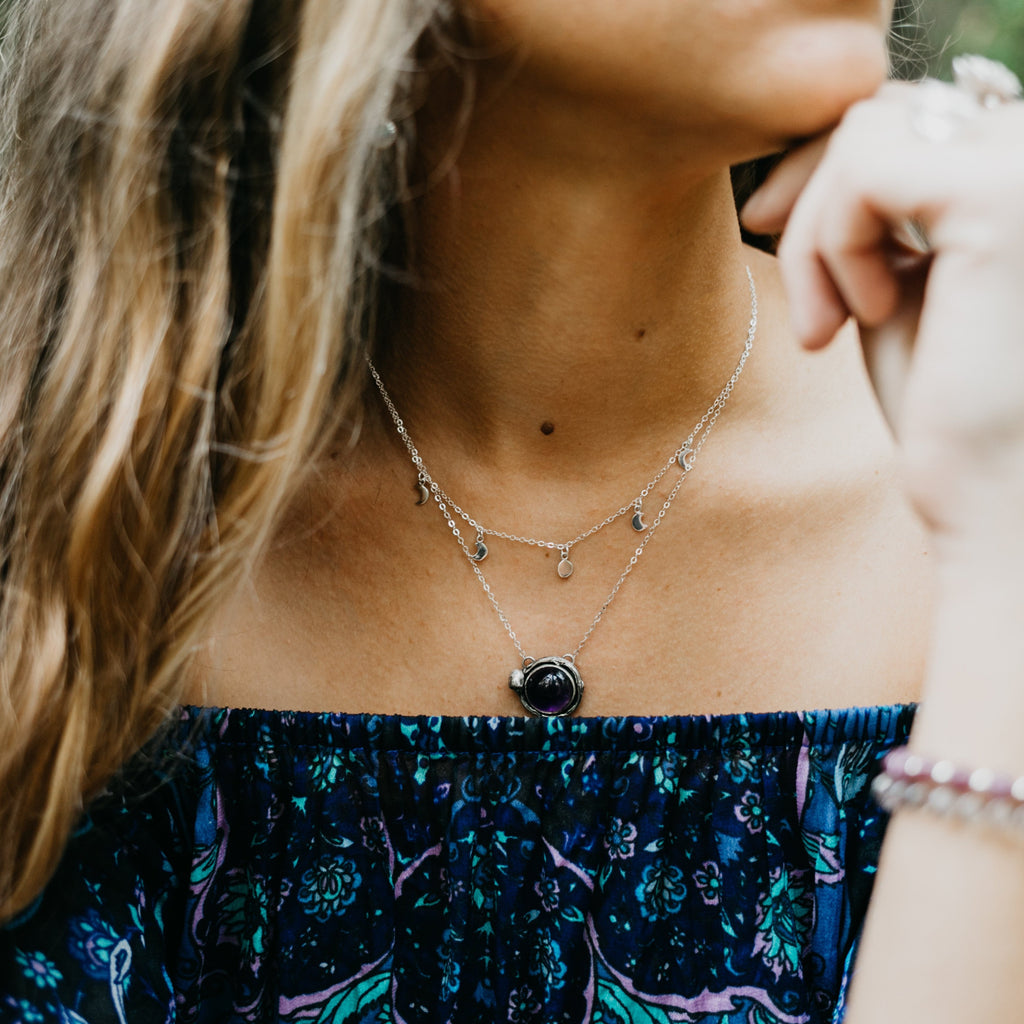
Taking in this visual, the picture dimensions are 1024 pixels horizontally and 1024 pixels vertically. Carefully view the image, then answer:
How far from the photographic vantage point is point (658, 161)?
108 centimetres

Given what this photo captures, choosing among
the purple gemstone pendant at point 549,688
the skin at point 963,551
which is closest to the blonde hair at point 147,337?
the purple gemstone pendant at point 549,688

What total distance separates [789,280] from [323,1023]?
1.04 meters

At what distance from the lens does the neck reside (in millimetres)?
1133

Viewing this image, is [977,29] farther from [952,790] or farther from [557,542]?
[952,790]

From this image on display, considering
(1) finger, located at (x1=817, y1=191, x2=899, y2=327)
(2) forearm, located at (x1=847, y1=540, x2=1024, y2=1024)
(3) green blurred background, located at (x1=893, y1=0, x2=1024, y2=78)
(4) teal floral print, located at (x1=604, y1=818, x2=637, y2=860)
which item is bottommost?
(4) teal floral print, located at (x1=604, y1=818, x2=637, y2=860)

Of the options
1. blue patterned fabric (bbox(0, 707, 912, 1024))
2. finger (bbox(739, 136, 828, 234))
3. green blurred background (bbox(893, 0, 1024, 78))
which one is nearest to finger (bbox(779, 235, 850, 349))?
finger (bbox(739, 136, 828, 234))

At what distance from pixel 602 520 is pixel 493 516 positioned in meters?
0.16

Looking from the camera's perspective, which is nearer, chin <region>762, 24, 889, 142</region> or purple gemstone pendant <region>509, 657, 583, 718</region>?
chin <region>762, 24, 889, 142</region>

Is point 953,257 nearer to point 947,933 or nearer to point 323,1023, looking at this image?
point 947,933

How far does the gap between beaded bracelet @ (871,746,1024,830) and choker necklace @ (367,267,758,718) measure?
1.71 feet

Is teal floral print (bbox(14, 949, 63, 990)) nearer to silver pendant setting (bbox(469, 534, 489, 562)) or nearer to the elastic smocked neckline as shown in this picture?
the elastic smocked neckline

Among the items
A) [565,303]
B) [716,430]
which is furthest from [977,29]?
[565,303]

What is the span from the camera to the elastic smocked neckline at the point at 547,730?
1233 millimetres

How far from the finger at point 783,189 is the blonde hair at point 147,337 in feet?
1.33
